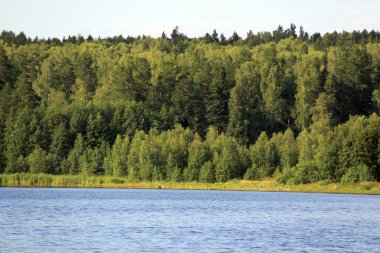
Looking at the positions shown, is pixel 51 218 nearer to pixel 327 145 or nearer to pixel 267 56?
pixel 327 145

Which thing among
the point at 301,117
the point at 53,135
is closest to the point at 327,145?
the point at 301,117

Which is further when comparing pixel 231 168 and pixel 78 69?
pixel 78 69

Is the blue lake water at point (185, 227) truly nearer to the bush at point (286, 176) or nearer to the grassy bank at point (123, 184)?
the bush at point (286, 176)

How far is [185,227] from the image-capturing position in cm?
5559

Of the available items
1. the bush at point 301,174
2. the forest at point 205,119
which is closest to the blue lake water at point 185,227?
the bush at point 301,174

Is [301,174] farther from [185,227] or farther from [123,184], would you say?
[185,227]

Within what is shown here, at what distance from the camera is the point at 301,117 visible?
15975 cm

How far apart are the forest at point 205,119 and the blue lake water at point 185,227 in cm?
3908

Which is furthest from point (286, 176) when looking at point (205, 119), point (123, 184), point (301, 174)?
point (205, 119)

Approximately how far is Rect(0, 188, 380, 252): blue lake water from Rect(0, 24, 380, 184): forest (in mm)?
39076

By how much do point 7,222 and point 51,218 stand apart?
17.7ft

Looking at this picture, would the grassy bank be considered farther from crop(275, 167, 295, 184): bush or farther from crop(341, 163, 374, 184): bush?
crop(341, 163, 374, 184): bush

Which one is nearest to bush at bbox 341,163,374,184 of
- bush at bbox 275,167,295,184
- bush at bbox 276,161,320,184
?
bush at bbox 276,161,320,184

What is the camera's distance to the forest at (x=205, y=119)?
12450 centimetres
